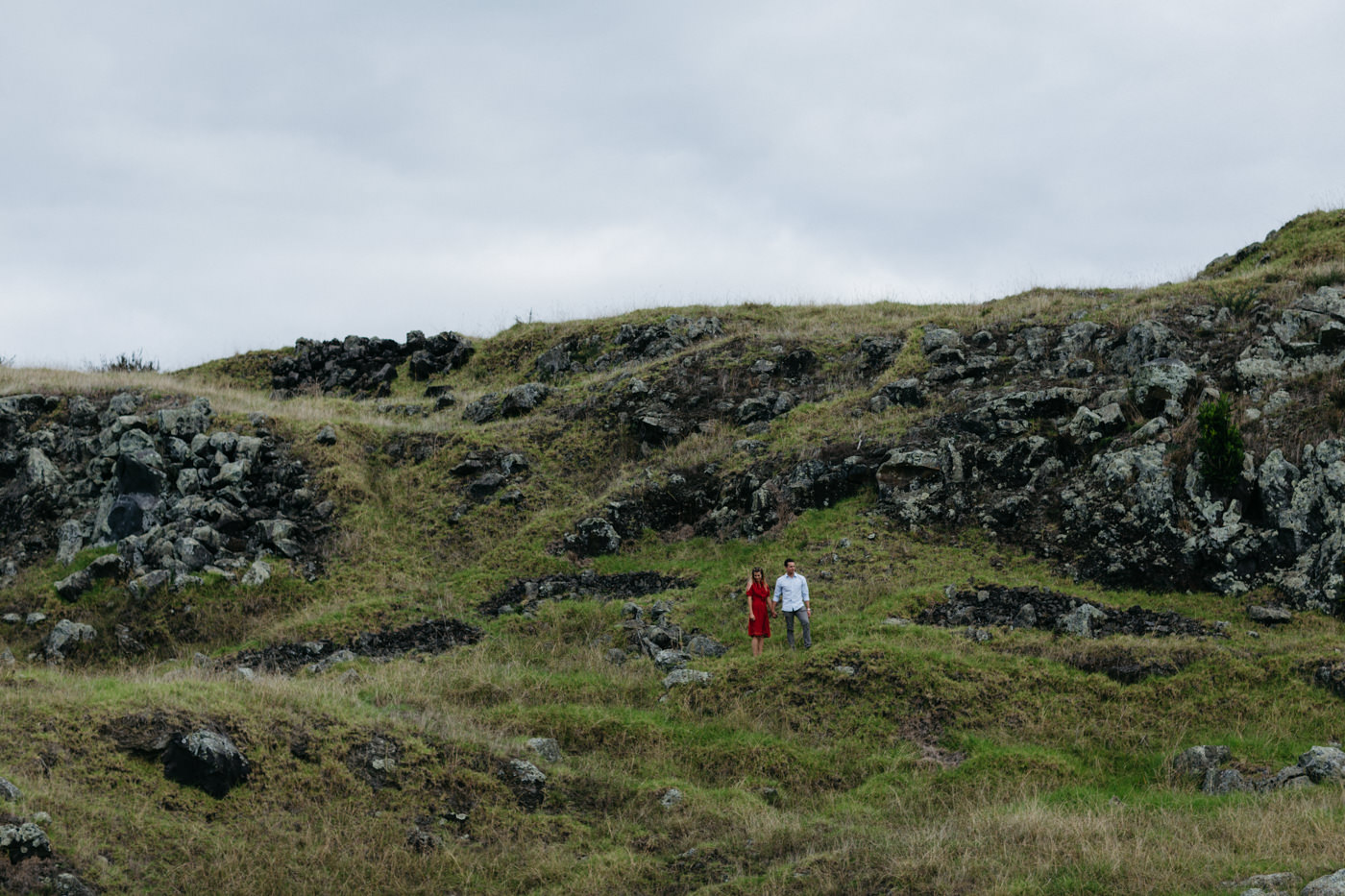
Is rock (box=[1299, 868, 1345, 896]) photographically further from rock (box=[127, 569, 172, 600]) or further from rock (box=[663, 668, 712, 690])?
rock (box=[127, 569, 172, 600])

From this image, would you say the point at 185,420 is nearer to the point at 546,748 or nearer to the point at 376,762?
the point at 376,762

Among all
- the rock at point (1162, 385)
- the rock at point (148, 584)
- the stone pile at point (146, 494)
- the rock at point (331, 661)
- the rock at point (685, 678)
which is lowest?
the rock at point (331, 661)

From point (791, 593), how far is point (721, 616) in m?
2.48

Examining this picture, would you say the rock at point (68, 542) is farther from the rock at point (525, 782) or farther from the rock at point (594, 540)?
the rock at point (525, 782)

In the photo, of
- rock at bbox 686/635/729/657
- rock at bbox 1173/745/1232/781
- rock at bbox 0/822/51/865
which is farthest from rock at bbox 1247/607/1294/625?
rock at bbox 0/822/51/865

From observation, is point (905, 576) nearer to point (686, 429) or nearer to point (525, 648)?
point (525, 648)

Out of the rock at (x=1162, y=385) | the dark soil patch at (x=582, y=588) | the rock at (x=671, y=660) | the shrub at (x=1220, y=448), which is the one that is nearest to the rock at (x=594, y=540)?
the dark soil patch at (x=582, y=588)

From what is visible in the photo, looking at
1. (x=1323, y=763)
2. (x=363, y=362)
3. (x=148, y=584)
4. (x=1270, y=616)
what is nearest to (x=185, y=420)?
(x=148, y=584)

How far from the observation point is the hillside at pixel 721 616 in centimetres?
1066

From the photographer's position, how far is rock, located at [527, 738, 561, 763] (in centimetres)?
1397

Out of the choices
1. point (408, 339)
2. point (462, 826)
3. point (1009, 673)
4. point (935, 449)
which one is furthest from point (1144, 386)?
point (408, 339)

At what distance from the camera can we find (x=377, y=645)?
2016 cm

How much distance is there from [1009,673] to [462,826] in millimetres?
9601

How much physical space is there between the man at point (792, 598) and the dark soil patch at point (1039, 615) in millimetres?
2474
